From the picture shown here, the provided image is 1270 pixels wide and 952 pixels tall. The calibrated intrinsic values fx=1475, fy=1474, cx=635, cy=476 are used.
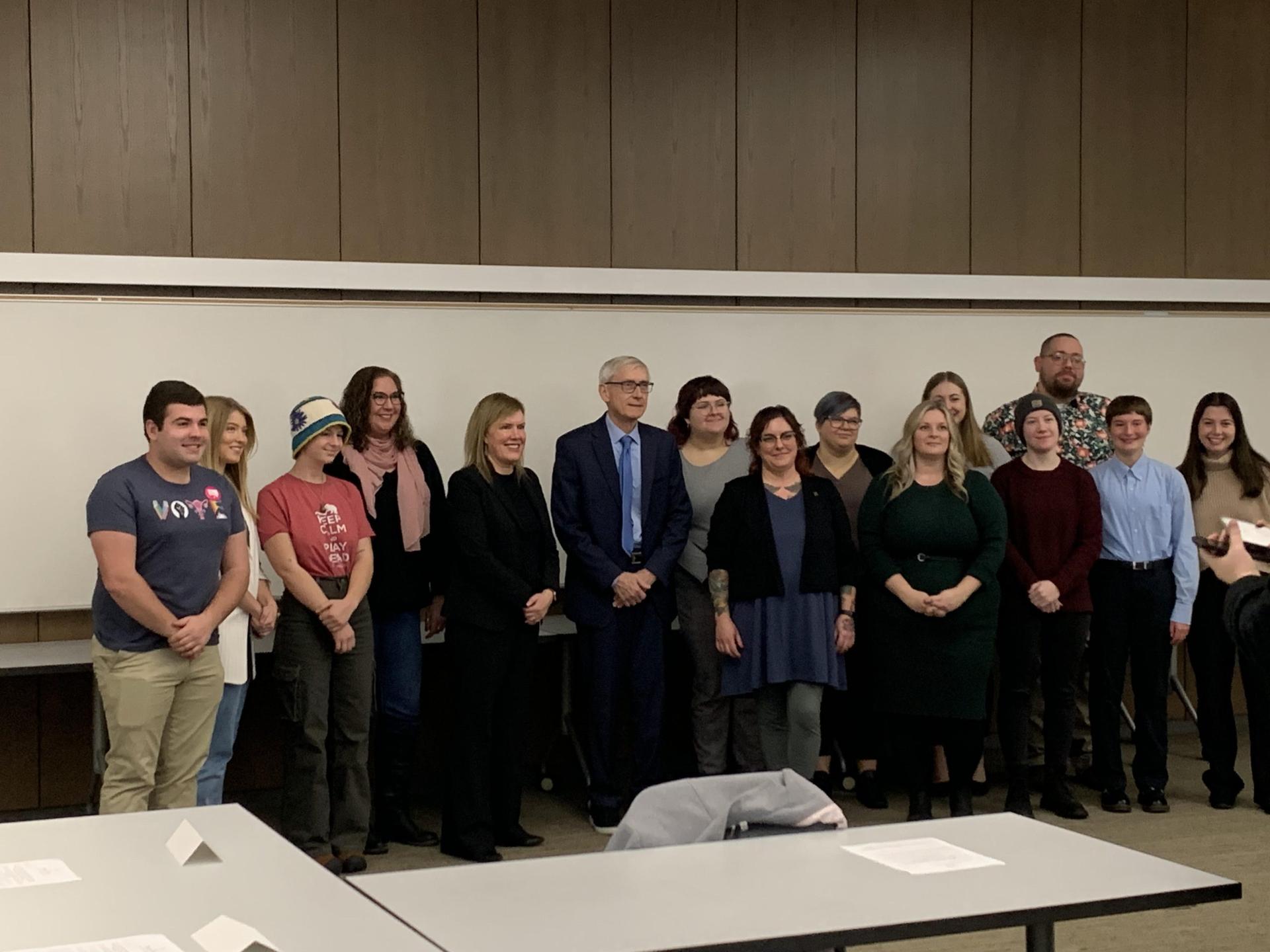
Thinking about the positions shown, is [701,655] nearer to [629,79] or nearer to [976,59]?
[629,79]

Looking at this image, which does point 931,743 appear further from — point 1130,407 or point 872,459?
point 1130,407

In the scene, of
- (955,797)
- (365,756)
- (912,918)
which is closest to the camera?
(912,918)

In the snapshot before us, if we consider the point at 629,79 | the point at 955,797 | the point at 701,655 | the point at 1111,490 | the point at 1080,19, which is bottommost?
the point at 955,797

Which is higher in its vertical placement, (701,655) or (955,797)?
(701,655)

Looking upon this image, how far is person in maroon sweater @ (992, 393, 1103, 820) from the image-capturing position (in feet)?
18.3

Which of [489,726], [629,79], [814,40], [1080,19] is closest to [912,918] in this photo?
[489,726]

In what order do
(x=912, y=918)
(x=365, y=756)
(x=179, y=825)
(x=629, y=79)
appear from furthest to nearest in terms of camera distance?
(x=629, y=79) < (x=365, y=756) < (x=179, y=825) < (x=912, y=918)

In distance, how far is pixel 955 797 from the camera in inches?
213

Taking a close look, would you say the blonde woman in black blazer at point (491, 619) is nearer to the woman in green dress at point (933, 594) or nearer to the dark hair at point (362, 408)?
the dark hair at point (362, 408)

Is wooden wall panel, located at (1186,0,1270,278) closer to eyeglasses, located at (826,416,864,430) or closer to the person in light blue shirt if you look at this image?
the person in light blue shirt

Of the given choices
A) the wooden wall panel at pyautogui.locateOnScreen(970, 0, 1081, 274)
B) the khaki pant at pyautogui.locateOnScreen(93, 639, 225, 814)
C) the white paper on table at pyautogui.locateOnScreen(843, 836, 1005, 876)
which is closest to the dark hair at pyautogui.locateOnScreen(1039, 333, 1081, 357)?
the wooden wall panel at pyautogui.locateOnScreen(970, 0, 1081, 274)

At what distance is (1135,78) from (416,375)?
393 cm

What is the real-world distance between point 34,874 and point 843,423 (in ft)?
13.1

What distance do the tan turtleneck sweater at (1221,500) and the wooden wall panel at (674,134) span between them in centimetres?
223
